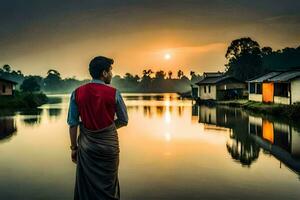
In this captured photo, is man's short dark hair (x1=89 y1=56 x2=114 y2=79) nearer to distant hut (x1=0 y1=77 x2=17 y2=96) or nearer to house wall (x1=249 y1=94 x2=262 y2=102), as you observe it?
house wall (x1=249 y1=94 x2=262 y2=102)

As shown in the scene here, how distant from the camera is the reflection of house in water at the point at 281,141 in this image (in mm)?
12453

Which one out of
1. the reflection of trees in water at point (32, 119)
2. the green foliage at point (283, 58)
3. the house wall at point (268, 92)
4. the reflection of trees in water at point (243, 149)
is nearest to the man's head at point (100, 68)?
the reflection of trees in water at point (243, 149)

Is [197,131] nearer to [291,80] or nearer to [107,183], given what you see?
[291,80]

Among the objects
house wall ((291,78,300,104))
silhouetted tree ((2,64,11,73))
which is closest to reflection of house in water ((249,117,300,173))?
house wall ((291,78,300,104))

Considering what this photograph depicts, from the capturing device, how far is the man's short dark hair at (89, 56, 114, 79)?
5.12 metres

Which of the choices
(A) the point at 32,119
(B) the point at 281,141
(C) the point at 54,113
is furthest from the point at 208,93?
(B) the point at 281,141

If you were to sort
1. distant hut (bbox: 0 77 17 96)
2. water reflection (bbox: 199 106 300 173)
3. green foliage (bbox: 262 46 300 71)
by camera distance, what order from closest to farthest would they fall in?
water reflection (bbox: 199 106 300 173), distant hut (bbox: 0 77 17 96), green foliage (bbox: 262 46 300 71)

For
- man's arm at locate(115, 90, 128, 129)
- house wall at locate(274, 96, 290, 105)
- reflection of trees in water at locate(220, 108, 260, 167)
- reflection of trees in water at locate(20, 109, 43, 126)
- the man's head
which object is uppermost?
the man's head

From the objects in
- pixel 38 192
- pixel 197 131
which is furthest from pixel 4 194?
pixel 197 131

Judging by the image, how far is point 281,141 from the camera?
1667 cm

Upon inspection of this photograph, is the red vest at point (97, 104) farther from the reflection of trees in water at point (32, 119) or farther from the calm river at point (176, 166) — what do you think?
the reflection of trees in water at point (32, 119)

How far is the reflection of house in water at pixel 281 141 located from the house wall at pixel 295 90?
33.5ft

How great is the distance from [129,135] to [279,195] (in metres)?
12.4

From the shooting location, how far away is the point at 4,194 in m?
8.29
